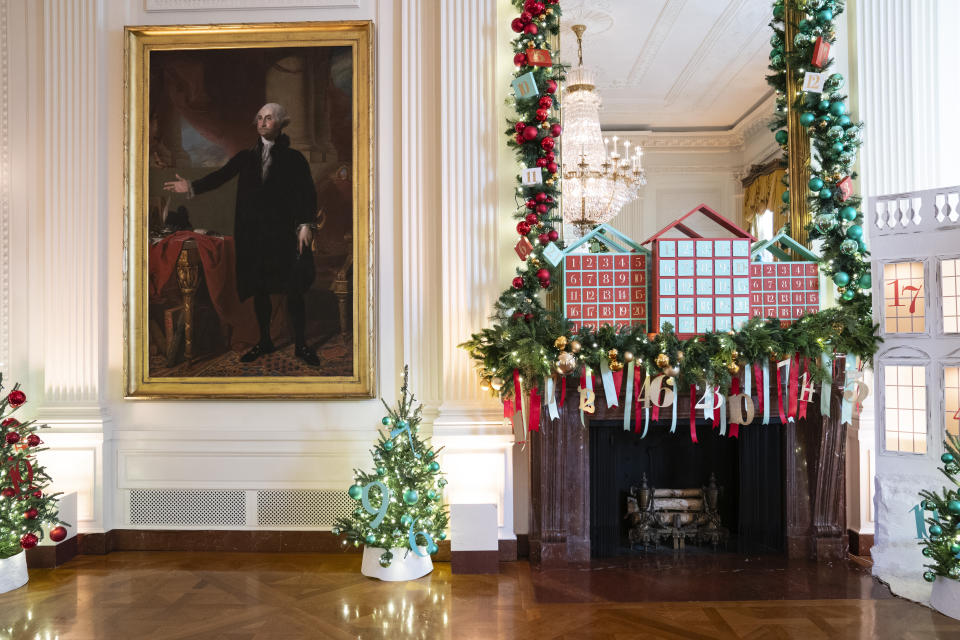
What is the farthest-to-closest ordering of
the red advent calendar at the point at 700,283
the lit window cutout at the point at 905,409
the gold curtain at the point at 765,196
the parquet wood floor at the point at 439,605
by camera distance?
the gold curtain at the point at 765,196, the red advent calendar at the point at 700,283, the lit window cutout at the point at 905,409, the parquet wood floor at the point at 439,605

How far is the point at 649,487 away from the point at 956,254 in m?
2.37

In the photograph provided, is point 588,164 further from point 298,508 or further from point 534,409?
point 298,508

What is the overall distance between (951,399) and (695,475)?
1.65m

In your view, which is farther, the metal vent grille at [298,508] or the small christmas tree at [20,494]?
the metal vent grille at [298,508]

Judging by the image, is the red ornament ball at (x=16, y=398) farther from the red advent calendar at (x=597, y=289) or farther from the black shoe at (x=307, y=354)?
the red advent calendar at (x=597, y=289)

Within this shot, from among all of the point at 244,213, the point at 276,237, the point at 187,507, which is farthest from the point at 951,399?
the point at 187,507

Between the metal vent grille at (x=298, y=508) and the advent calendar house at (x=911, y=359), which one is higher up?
the advent calendar house at (x=911, y=359)

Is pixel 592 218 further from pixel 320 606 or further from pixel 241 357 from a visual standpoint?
pixel 320 606

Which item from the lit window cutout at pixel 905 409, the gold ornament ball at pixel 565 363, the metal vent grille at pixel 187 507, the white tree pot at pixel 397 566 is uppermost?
the gold ornament ball at pixel 565 363

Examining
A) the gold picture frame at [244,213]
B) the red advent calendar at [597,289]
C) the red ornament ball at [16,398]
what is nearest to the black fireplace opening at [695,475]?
the red advent calendar at [597,289]

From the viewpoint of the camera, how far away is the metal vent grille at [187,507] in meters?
4.95

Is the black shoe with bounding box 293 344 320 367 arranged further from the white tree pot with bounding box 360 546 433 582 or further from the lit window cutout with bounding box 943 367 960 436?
the lit window cutout with bounding box 943 367 960 436

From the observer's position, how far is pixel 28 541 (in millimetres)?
4172

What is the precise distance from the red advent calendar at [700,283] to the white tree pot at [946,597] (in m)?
1.73
